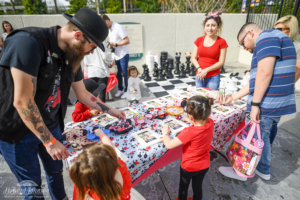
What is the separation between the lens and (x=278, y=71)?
4.55ft

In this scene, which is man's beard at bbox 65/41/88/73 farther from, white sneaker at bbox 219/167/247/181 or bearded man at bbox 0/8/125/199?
white sneaker at bbox 219/167/247/181

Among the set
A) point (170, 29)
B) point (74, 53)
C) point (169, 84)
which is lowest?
point (169, 84)

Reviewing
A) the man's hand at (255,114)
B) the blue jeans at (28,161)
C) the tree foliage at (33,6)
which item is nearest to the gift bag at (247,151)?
the man's hand at (255,114)

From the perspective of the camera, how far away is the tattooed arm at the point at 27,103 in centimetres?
83

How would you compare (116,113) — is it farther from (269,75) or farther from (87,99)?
(269,75)

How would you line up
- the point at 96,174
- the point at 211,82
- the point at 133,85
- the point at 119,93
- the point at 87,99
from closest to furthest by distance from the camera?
the point at 96,174, the point at 87,99, the point at 211,82, the point at 133,85, the point at 119,93

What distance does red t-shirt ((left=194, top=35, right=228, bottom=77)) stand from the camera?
2355 millimetres

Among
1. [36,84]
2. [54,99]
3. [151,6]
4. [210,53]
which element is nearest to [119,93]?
[210,53]

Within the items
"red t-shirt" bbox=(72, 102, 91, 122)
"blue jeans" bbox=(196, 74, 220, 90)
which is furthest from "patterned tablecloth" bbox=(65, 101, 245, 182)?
"blue jeans" bbox=(196, 74, 220, 90)

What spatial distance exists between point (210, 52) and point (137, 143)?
1799 mm

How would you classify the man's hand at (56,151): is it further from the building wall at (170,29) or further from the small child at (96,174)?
the building wall at (170,29)

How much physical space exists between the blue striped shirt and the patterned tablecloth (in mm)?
336

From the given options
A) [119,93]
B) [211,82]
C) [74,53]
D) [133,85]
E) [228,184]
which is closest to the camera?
[74,53]

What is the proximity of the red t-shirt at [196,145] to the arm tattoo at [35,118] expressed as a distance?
2.79 feet
